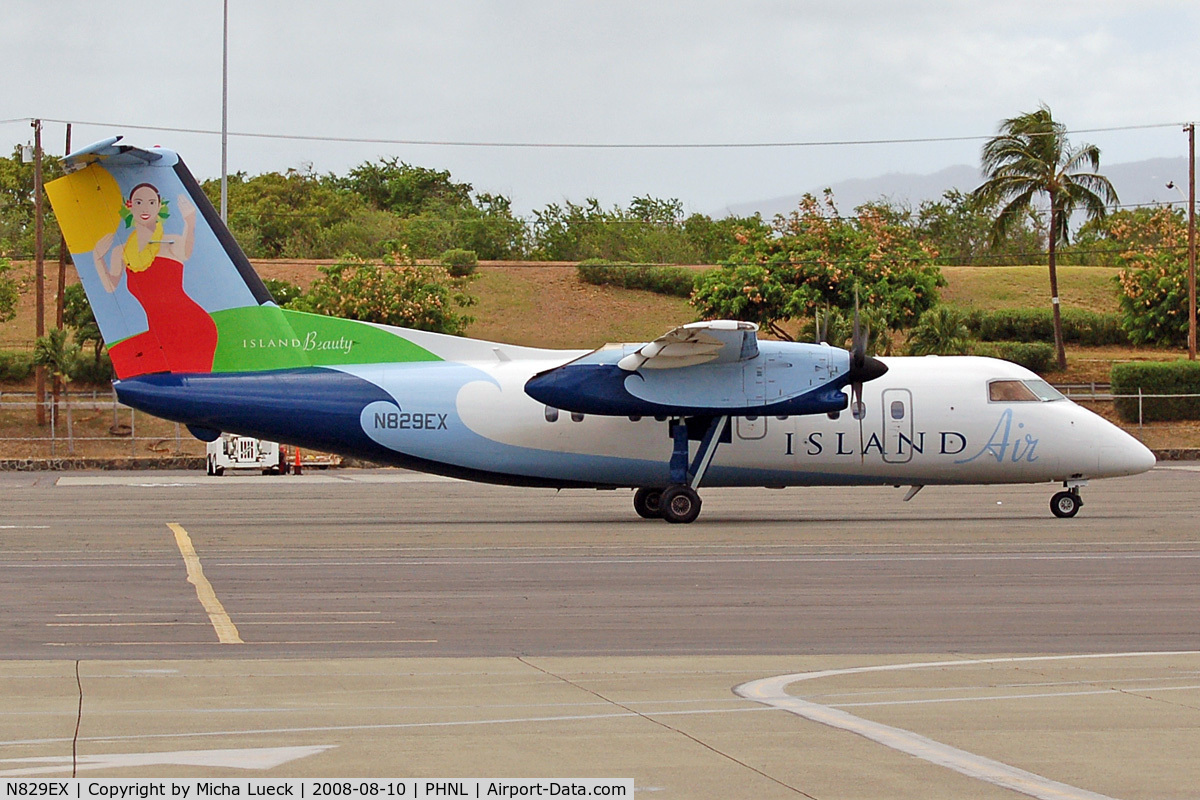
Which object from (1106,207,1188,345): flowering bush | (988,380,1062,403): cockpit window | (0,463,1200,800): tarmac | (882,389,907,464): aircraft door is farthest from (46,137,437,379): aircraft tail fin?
(1106,207,1188,345): flowering bush

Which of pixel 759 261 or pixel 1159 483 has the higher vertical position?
pixel 759 261

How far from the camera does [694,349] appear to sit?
2312 cm

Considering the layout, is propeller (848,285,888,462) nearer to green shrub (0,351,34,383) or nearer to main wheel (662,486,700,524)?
main wheel (662,486,700,524)

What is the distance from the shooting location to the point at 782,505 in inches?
1127

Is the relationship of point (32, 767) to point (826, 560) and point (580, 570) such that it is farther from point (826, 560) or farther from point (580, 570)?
point (826, 560)

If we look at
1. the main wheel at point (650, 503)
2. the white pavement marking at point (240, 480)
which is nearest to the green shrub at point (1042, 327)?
the white pavement marking at point (240, 480)

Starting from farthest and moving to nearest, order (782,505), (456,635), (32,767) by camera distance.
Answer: (782,505)
(456,635)
(32,767)

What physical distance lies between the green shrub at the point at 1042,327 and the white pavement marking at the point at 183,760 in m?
63.3

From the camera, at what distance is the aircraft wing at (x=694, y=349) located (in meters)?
22.5

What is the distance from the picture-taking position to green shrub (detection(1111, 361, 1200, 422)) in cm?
4881

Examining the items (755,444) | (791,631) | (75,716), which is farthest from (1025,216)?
(75,716)

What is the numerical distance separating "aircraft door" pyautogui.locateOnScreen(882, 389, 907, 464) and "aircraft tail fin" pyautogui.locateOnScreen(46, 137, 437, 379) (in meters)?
9.94

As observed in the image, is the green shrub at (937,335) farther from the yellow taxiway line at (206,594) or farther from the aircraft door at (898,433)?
the yellow taxiway line at (206,594)

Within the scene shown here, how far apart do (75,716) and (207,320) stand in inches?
633
